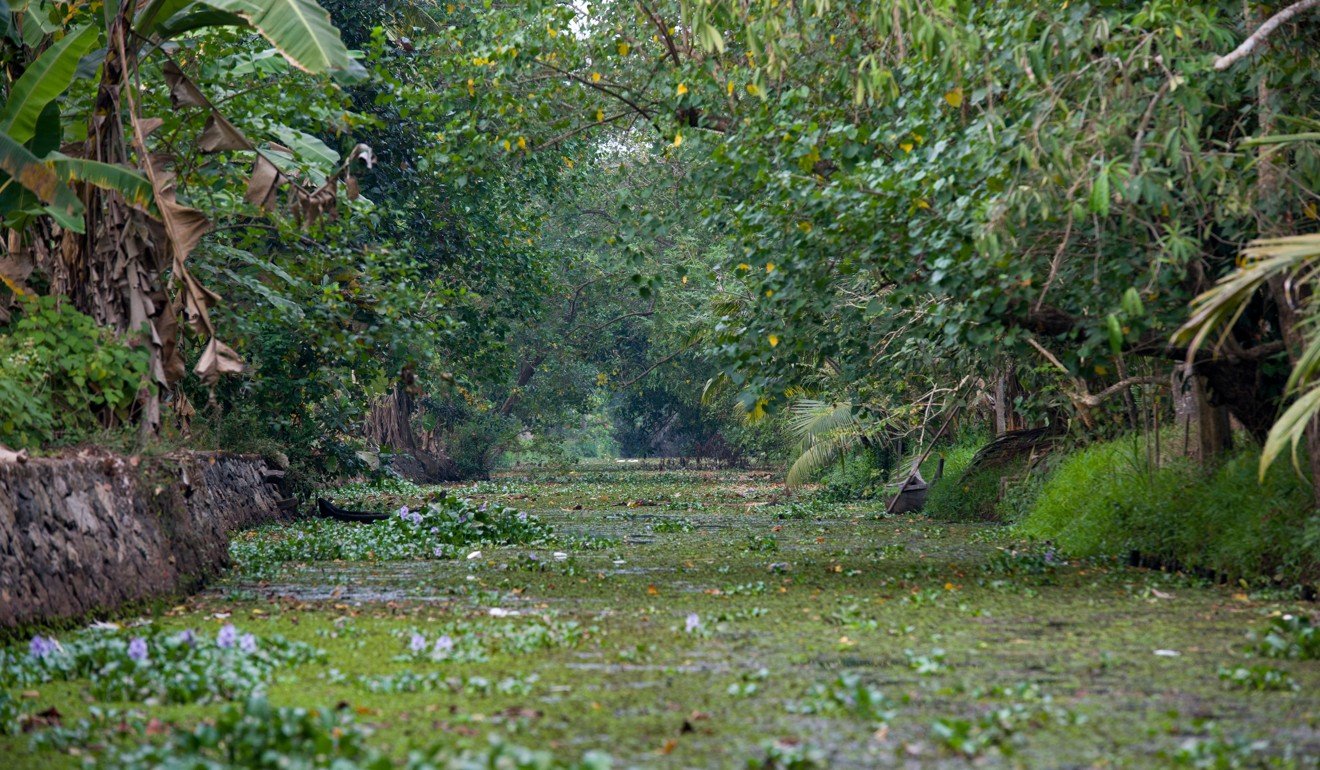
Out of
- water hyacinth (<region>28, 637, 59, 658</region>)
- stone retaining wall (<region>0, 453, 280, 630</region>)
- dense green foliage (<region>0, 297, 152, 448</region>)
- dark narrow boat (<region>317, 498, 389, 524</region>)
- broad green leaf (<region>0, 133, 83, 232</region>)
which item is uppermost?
broad green leaf (<region>0, 133, 83, 232</region>)

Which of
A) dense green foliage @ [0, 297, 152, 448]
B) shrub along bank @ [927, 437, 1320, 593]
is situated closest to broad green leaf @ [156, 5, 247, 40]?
dense green foliage @ [0, 297, 152, 448]

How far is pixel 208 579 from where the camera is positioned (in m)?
9.49

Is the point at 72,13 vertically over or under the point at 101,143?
over

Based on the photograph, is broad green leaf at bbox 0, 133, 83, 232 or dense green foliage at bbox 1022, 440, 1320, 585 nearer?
broad green leaf at bbox 0, 133, 83, 232

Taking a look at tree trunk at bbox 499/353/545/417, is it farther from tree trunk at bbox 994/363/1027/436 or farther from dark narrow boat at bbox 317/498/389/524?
tree trunk at bbox 994/363/1027/436

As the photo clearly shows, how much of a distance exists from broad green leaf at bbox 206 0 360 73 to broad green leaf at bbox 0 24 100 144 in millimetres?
879

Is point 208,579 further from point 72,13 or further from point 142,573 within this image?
point 72,13

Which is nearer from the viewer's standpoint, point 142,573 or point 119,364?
point 142,573

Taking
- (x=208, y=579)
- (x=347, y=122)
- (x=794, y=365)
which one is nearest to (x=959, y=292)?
(x=794, y=365)

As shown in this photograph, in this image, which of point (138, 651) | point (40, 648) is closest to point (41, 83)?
point (40, 648)

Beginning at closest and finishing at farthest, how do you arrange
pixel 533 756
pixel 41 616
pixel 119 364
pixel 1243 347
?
pixel 533 756 → pixel 41 616 → pixel 119 364 → pixel 1243 347

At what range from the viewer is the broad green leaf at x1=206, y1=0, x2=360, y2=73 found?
8.59m

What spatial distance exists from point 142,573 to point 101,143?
308 cm

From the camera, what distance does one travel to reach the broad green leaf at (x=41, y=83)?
340 inches
